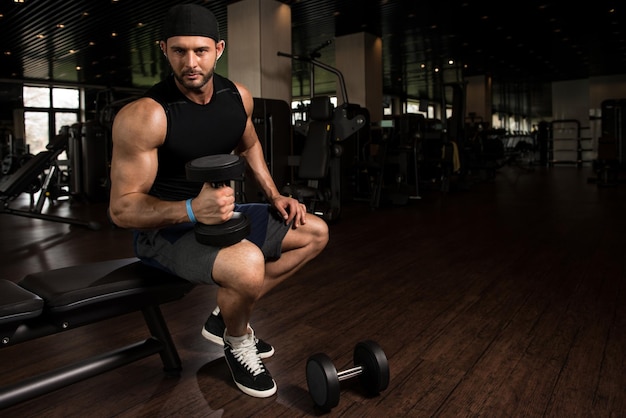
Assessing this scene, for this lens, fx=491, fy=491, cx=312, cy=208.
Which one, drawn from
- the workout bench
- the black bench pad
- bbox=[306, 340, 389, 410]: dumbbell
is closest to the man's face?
the workout bench

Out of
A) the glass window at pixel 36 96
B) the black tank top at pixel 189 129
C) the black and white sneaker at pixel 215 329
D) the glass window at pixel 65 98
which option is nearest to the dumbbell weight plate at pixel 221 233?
the black tank top at pixel 189 129

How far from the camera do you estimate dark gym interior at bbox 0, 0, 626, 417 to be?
123 cm

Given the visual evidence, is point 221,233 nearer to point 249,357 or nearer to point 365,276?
point 249,357

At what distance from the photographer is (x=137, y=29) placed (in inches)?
334

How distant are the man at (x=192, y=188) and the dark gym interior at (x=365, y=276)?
10cm

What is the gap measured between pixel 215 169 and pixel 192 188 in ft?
1.26

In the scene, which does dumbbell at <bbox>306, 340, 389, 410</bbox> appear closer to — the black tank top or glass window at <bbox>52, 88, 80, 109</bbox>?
the black tank top

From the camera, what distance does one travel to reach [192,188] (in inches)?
55.7

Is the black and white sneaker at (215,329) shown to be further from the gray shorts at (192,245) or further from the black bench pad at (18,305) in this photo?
the black bench pad at (18,305)

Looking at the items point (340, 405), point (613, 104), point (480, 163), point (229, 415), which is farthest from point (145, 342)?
point (613, 104)

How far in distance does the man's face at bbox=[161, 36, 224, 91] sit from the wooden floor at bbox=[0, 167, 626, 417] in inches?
32.4

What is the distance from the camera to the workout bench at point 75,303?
1.01 m

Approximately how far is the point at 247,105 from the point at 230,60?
592cm

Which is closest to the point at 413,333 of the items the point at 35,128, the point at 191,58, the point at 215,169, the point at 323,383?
the point at 323,383
